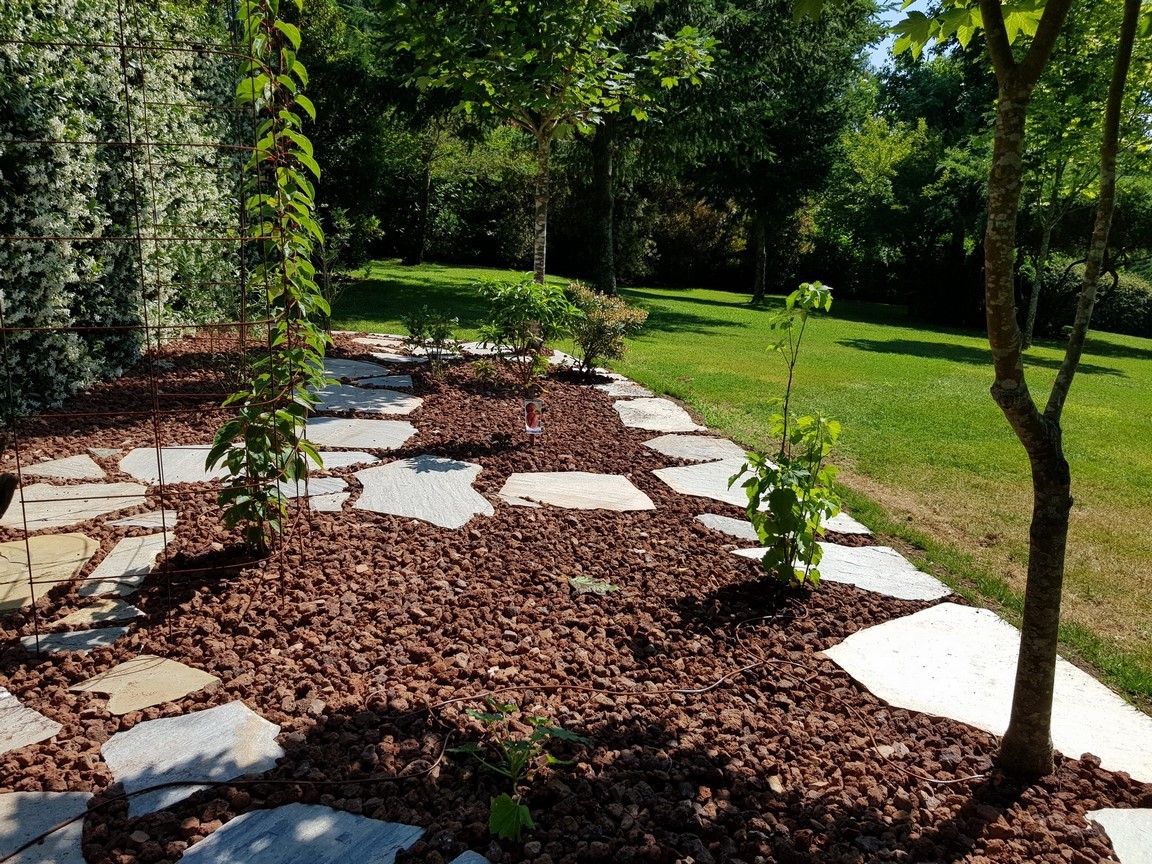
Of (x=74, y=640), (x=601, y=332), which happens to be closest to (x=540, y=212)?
(x=601, y=332)

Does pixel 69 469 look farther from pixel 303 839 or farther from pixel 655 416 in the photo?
pixel 655 416

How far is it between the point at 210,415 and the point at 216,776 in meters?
3.97

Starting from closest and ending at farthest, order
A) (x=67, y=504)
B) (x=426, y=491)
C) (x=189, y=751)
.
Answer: (x=189, y=751)
(x=67, y=504)
(x=426, y=491)

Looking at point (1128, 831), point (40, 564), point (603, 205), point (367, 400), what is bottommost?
point (1128, 831)

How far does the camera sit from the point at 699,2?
1223cm

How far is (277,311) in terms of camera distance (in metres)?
3.30

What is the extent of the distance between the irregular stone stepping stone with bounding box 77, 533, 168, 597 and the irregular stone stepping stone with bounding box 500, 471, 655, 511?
1.64 metres

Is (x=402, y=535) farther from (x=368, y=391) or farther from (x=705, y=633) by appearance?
(x=368, y=391)

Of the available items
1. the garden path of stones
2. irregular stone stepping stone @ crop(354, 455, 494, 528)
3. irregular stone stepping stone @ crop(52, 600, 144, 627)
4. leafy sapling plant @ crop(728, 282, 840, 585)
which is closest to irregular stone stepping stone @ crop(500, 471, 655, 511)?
the garden path of stones

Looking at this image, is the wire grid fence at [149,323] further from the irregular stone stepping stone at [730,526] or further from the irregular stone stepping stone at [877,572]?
the irregular stone stepping stone at [877,572]

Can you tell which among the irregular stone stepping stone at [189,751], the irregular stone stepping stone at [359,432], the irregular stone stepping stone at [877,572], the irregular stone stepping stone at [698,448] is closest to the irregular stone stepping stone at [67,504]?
the irregular stone stepping stone at [359,432]

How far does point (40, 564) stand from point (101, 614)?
0.58 m

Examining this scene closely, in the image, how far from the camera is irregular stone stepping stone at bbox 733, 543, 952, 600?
11.3ft

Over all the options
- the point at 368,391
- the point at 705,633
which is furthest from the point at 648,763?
the point at 368,391
